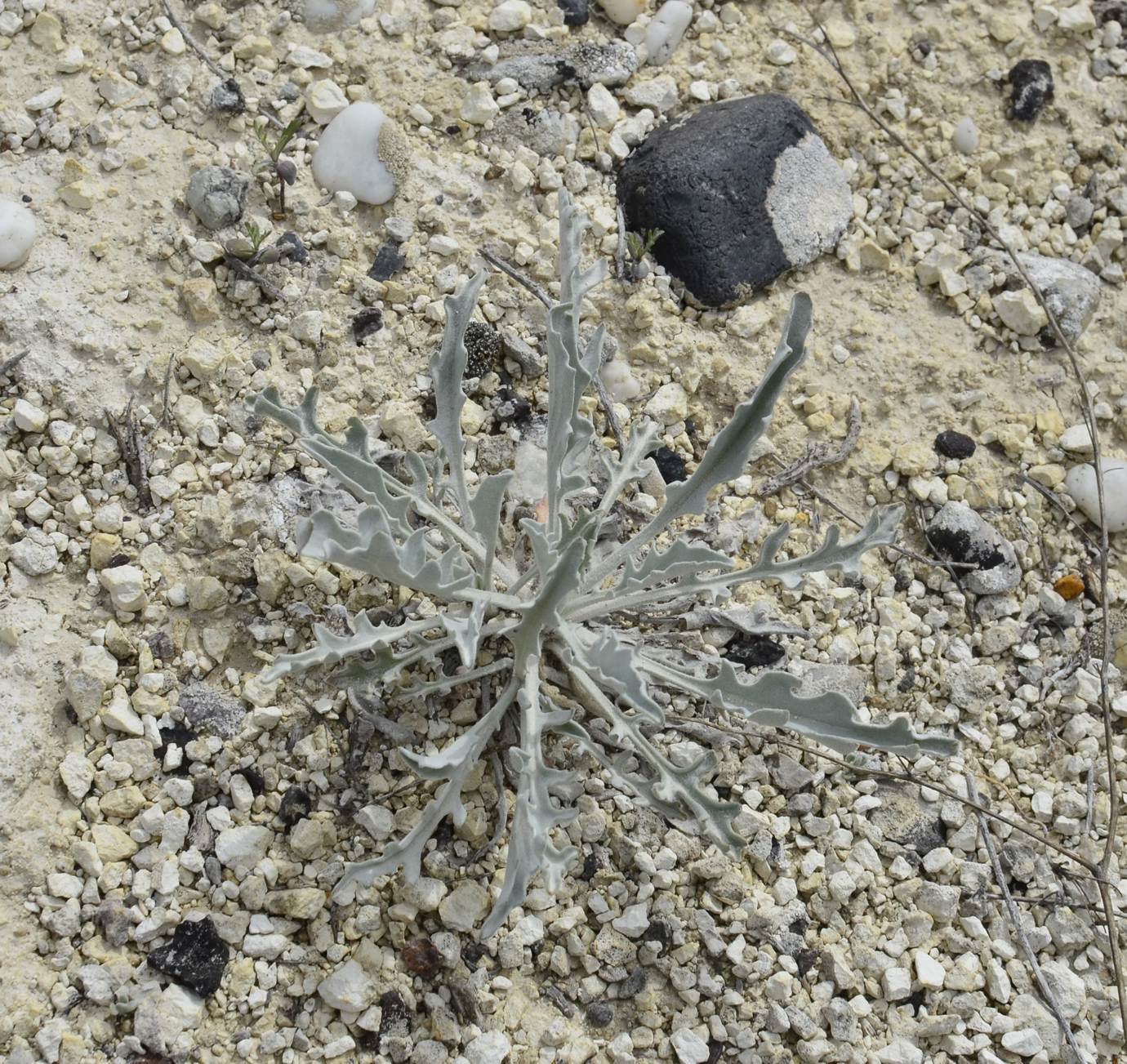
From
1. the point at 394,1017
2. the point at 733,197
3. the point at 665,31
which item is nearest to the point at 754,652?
the point at 394,1017

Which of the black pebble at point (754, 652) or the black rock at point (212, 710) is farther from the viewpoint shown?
the black pebble at point (754, 652)

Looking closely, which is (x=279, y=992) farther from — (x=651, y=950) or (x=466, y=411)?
(x=466, y=411)

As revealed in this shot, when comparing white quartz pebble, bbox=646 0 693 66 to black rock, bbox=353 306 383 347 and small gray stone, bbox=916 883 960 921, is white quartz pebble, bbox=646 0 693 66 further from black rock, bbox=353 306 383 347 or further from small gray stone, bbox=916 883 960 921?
small gray stone, bbox=916 883 960 921

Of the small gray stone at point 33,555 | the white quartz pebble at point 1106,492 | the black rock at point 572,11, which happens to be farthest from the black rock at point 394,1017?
the black rock at point 572,11

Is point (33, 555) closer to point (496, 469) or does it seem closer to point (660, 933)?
point (496, 469)

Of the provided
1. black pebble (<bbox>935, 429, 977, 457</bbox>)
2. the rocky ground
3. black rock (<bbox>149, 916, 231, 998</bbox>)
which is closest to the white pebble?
the rocky ground

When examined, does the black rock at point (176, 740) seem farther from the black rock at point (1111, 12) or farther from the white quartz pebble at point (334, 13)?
the black rock at point (1111, 12)

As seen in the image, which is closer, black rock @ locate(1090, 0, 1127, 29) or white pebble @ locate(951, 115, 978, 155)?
white pebble @ locate(951, 115, 978, 155)
